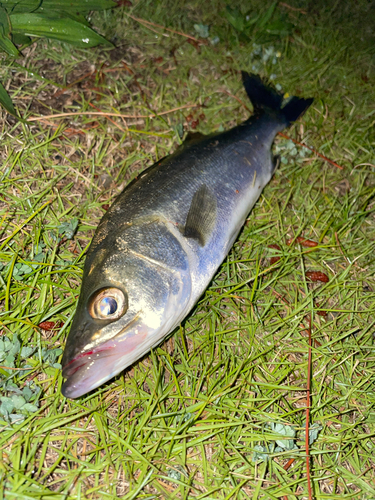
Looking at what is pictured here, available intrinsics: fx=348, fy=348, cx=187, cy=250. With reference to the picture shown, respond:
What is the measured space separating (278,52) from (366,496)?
4.44 meters

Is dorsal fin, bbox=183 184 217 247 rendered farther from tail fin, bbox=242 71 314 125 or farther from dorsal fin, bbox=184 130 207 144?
tail fin, bbox=242 71 314 125

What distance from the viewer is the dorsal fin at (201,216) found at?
265cm

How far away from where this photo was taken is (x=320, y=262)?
340 centimetres

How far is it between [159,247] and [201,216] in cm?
46

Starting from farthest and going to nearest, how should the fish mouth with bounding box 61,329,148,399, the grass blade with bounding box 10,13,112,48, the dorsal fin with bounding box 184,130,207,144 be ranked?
the grass blade with bounding box 10,13,112,48 < the dorsal fin with bounding box 184,130,207,144 < the fish mouth with bounding box 61,329,148,399

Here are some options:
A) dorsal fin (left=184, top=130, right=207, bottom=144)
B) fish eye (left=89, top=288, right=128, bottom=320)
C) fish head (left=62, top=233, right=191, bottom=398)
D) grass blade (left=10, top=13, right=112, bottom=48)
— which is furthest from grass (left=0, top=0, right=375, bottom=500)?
fish eye (left=89, top=288, right=128, bottom=320)

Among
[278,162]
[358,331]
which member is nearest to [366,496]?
[358,331]

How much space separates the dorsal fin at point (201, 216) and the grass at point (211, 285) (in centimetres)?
59

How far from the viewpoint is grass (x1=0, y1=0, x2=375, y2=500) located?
2.58m

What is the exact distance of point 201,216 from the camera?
8.92 ft

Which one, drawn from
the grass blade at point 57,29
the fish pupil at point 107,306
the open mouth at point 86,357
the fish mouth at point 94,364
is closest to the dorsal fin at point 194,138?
the grass blade at point 57,29

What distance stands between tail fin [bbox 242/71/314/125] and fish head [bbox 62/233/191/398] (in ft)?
7.39

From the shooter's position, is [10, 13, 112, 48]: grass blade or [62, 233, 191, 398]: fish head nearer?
[62, 233, 191, 398]: fish head

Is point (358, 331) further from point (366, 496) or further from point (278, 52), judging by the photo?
point (278, 52)
